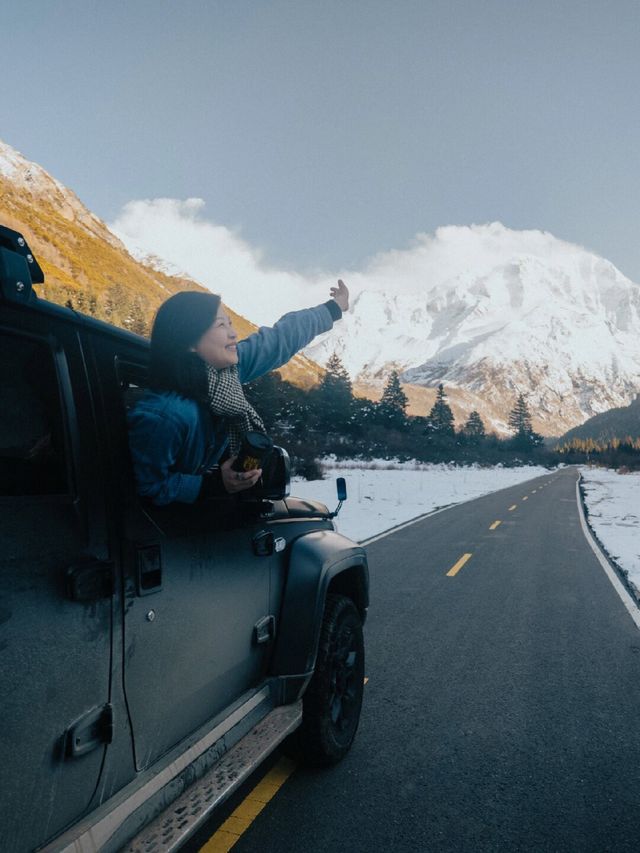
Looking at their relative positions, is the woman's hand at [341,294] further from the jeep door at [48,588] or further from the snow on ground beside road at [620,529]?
the snow on ground beside road at [620,529]

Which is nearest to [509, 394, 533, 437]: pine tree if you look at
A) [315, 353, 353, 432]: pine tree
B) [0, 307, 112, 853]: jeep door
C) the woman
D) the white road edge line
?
[315, 353, 353, 432]: pine tree

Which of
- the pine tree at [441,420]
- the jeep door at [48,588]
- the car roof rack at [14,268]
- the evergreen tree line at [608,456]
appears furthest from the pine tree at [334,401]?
the car roof rack at [14,268]

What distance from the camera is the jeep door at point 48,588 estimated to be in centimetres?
138

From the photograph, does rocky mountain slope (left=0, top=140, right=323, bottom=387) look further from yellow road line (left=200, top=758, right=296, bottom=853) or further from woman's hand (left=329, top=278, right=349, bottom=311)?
yellow road line (left=200, top=758, right=296, bottom=853)

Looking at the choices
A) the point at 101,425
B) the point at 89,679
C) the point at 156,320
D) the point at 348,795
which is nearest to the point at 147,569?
the point at 89,679

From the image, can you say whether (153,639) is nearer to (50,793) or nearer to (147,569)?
(147,569)

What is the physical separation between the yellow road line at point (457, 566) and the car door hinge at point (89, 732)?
23.2 feet

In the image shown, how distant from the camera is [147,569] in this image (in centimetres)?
183

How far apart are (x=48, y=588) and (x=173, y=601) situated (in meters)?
0.53

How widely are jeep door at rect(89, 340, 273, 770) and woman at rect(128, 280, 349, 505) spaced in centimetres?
10

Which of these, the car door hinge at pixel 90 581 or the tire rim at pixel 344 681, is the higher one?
the car door hinge at pixel 90 581

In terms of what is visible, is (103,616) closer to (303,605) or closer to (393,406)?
(303,605)

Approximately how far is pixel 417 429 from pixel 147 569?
74594 mm

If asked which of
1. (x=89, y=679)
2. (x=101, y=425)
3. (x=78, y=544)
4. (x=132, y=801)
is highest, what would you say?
(x=101, y=425)
